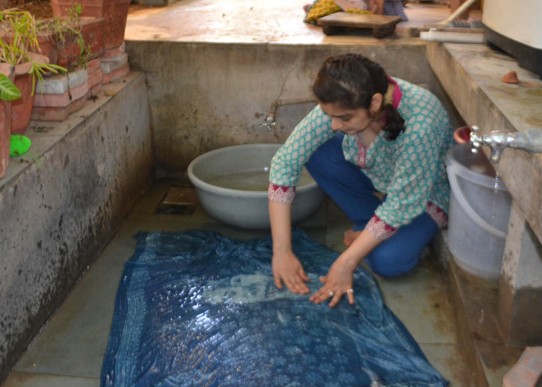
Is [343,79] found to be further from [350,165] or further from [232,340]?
[232,340]

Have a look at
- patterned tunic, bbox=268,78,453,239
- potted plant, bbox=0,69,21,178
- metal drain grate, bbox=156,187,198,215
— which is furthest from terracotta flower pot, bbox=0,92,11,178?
metal drain grate, bbox=156,187,198,215

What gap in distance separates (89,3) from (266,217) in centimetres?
136

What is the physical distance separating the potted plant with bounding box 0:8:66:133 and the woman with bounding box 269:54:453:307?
3.07 feet

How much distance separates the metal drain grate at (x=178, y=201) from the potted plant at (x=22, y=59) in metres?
1.07

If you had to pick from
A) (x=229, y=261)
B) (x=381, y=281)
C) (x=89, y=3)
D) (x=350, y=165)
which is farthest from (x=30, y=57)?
(x=381, y=281)

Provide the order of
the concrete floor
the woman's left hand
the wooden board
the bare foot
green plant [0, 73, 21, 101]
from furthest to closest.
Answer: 1. the wooden board
2. the bare foot
3. the woman's left hand
4. the concrete floor
5. green plant [0, 73, 21, 101]

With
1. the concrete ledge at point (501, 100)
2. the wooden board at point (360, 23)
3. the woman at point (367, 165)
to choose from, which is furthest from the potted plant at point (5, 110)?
the wooden board at point (360, 23)

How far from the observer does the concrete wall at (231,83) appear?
3.33 metres

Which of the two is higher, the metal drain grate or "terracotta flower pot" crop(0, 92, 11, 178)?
"terracotta flower pot" crop(0, 92, 11, 178)

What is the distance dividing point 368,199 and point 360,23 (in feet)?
4.11

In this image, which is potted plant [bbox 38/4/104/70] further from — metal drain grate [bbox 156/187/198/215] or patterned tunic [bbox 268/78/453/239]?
patterned tunic [bbox 268/78/453/239]

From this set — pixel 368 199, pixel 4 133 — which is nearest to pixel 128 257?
pixel 4 133

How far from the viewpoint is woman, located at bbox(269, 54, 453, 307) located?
2029 mm

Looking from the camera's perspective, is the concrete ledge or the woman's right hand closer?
the concrete ledge
